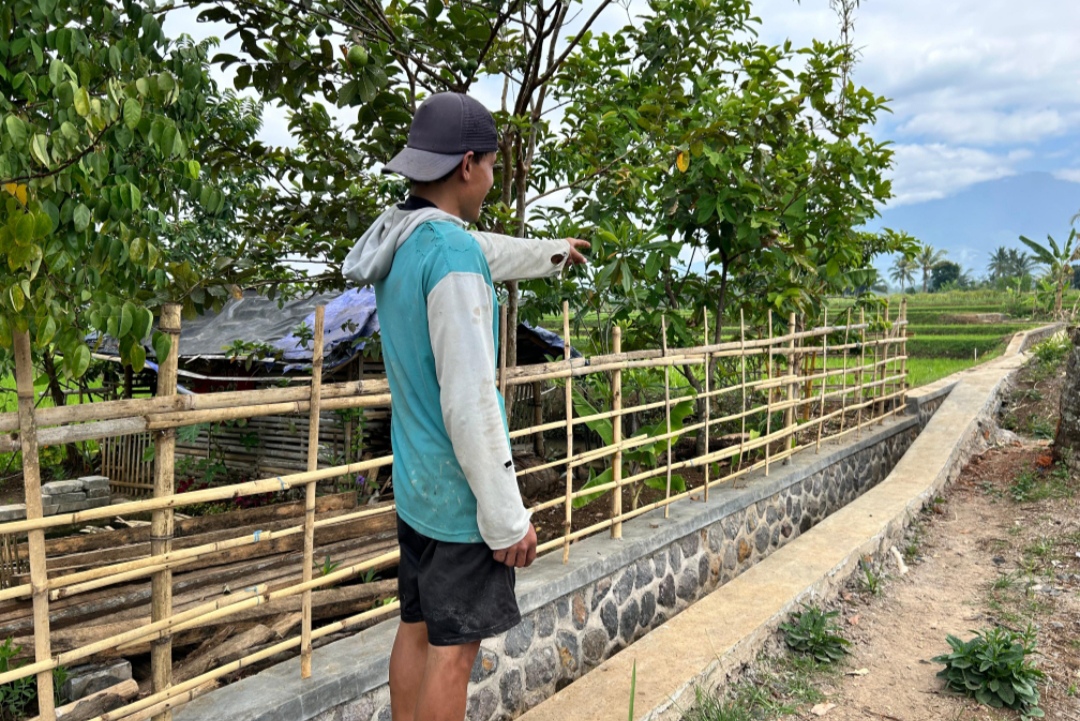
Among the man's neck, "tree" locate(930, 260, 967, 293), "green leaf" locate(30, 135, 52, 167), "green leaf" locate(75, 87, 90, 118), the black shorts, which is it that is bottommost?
the black shorts

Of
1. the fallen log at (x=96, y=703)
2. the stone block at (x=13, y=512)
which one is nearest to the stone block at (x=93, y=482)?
the stone block at (x=13, y=512)

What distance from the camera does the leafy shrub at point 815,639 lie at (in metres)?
3.72

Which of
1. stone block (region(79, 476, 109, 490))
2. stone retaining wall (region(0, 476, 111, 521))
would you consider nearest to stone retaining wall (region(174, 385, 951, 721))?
stone retaining wall (region(0, 476, 111, 521))

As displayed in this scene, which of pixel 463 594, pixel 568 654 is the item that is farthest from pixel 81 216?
pixel 568 654

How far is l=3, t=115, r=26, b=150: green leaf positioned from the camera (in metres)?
1.65

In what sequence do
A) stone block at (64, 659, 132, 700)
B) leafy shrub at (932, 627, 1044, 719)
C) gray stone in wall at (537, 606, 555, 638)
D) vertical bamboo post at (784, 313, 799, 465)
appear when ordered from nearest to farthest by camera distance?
stone block at (64, 659, 132, 700), leafy shrub at (932, 627, 1044, 719), gray stone in wall at (537, 606, 555, 638), vertical bamboo post at (784, 313, 799, 465)

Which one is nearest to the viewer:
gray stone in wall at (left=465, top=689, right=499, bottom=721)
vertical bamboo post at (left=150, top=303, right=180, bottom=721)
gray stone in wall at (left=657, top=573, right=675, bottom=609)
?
vertical bamboo post at (left=150, top=303, right=180, bottom=721)

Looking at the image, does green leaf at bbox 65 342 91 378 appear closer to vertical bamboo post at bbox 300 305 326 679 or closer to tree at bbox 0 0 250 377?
tree at bbox 0 0 250 377

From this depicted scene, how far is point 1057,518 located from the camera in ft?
19.6

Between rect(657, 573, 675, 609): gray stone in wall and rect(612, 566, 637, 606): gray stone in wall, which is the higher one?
rect(612, 566, 637, 606): gray stone in wall

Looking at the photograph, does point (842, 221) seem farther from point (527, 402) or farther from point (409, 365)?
point (409, 365)

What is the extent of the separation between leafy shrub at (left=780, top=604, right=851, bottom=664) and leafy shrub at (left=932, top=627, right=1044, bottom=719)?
44cm

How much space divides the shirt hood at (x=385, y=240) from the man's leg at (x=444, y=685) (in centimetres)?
93

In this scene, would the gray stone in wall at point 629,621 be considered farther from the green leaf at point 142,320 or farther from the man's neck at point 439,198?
the green leaf at point 142,320
